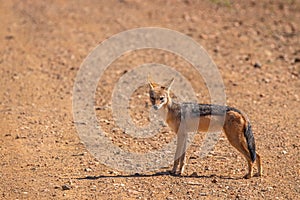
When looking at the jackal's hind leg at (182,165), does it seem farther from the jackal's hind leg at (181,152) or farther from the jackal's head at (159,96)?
the jackal's head at (159,96)

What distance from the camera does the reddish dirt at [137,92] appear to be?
27.1ft

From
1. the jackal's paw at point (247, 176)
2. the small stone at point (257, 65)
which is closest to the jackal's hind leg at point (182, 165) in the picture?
the jackal's paw at point (247, 176)

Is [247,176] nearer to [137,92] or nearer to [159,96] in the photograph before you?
[159,96]

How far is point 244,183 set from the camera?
835 cm

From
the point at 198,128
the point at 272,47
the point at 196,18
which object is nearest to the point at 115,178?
the point at 198,128

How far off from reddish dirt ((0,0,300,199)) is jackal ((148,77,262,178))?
280 mm

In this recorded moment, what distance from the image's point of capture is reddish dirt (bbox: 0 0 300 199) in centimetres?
827

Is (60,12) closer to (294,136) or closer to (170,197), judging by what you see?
(294,136)

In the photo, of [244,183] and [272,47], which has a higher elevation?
[272,47]

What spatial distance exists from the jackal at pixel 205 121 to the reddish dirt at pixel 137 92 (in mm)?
280

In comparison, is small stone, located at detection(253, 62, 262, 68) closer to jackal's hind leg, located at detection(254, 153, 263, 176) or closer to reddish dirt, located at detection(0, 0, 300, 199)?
reddish dirt, located at detection(0, 0, 300, 199)

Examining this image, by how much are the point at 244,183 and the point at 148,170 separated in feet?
4.26

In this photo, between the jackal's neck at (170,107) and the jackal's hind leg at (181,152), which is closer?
the jackal's hind leg at (181,152)

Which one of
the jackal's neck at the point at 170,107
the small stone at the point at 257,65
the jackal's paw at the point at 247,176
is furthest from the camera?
the small stone at the point at 257,65
